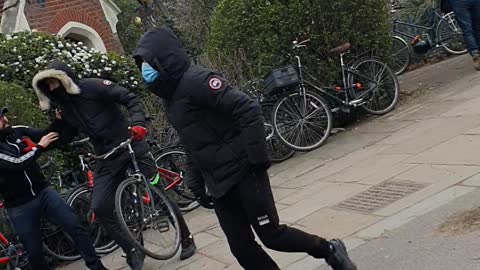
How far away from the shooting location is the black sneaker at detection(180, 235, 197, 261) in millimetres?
5254

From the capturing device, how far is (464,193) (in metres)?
4.70

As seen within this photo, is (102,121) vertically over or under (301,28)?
under

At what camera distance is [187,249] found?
207 inches

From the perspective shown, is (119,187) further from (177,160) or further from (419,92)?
(419,92)

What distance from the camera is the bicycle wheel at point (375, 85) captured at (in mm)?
8039

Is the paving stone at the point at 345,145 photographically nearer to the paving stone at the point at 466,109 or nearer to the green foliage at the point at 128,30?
the paving stone at the point at 466,109

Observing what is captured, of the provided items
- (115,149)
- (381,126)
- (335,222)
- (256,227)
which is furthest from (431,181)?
(115,149)

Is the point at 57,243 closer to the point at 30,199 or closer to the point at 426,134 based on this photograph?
the point at 30,199

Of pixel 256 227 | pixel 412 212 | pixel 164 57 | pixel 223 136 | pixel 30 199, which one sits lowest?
pixel 412 212

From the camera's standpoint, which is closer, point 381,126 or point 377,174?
point 377,174

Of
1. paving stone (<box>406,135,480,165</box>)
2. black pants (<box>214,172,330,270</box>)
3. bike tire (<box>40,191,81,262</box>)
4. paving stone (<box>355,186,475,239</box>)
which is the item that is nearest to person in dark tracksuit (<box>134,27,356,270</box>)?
black pants (<box>214,172,330,270</box>)

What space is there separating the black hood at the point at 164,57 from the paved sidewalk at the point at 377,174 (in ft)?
5.55

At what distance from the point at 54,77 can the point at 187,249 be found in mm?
1795

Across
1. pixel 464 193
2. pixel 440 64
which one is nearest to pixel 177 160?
pixel 464 193
